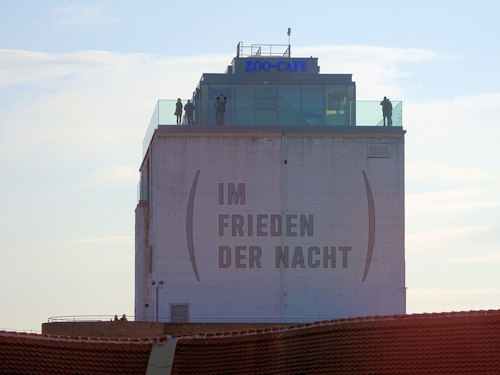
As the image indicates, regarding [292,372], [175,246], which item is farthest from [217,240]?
[292,372]

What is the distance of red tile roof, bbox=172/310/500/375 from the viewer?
101 ft

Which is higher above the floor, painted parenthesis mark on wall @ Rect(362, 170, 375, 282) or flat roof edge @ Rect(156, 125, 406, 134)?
flat roof edge @ Rect(156, 125, 406, 134)

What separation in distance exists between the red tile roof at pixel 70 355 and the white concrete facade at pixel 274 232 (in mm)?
52195

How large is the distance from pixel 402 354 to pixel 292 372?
6.91 ft

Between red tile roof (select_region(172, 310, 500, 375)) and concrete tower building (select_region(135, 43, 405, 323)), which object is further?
concrete tower building (select_region(135, 43, 405, 323))

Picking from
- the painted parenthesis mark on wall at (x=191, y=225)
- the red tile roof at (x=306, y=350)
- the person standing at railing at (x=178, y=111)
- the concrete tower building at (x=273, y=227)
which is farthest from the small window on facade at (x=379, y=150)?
the red tile roof at (x=306, y=350)

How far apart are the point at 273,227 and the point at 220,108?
7.22 metres

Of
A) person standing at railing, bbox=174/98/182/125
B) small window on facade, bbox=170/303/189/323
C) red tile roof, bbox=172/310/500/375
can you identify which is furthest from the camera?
person standing at railing, bbox=174/98/182/125

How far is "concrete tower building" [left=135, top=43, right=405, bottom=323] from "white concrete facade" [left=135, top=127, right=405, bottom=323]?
2.0 inches

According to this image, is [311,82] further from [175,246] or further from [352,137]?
[175,246]

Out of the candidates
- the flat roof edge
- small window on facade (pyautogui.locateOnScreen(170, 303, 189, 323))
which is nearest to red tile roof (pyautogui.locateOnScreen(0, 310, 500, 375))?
small window on facade (pyautogui.locateOnScreen(170, 303, 189, 323))

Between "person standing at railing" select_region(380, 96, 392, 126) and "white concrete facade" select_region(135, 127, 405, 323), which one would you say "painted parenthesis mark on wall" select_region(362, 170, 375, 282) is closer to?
"white concrete facade" select_region(135, 127, 405, 323)

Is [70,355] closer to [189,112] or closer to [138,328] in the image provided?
[138,328]

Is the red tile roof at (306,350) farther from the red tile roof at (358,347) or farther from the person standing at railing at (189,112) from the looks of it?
the person standing at railing at (189,112)
